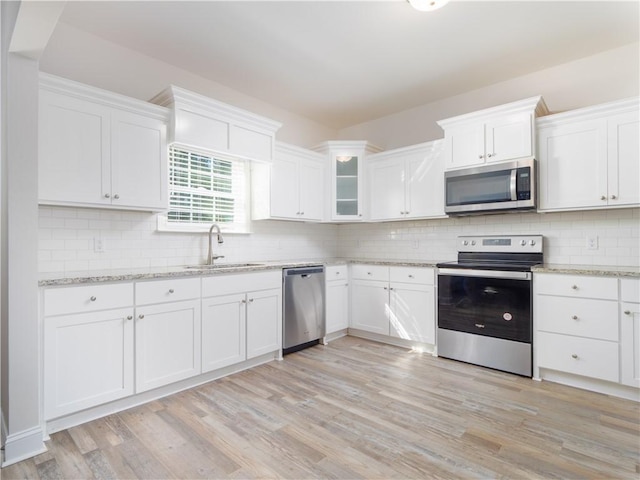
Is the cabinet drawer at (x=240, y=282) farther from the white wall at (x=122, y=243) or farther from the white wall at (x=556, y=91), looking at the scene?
the white wall at (x=556, y=91)

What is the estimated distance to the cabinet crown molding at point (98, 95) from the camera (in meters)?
2.28

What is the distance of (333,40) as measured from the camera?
2.92 meters

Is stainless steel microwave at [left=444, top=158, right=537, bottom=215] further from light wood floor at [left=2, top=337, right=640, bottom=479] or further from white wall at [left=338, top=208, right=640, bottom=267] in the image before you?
light wood floor at [left=2, top=337, right=640, bottom=479]

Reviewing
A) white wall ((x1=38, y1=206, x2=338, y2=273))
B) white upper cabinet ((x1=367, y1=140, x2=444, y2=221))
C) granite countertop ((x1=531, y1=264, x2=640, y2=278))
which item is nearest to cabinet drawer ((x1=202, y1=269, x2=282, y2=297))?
white wall ((x1=38, y1=206, x2=338, y2=273))

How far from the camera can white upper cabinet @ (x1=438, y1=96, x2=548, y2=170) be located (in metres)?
3.07

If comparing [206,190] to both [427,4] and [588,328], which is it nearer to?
[427,4]

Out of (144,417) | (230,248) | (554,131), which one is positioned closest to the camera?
(144,417)

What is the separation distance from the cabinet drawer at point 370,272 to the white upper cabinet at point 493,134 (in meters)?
1.25

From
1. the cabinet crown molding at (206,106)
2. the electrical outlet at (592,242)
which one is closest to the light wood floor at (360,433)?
the electrical outlet at (592,242)

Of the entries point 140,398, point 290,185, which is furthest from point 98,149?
point 290,185

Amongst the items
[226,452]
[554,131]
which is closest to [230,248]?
[226,452]

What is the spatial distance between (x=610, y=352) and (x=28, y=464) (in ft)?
Answer: 12.1

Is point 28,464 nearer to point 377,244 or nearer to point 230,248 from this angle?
point 230,248

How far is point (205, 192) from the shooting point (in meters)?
3.51
